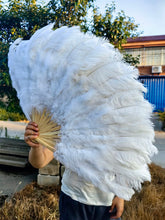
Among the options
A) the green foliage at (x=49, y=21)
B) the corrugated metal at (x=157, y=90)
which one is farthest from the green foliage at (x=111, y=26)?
the corrugated metal at (x=157, y=90)

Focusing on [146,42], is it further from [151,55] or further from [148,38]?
[151,55]

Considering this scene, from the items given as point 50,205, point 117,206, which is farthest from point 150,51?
point 117,206

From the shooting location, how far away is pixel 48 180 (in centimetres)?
276

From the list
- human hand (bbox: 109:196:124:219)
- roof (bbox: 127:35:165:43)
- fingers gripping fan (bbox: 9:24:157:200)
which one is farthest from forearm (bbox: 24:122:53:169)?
roof (bbox: 127:35:165:43)

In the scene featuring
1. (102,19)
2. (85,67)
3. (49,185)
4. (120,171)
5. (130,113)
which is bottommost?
A: (49,185)

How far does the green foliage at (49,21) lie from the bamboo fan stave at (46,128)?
4162mm

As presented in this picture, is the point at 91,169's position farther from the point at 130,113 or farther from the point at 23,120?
the point at 23,120

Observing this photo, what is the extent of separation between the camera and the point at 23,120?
25.7ft

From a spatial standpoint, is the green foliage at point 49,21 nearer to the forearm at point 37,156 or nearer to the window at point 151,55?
the forearm at point 37,156

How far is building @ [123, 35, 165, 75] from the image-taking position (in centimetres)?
1434

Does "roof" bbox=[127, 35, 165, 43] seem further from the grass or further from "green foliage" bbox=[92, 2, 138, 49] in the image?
the grass

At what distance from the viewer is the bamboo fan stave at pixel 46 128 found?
1057 mm

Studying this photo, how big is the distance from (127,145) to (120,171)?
0.42 ft

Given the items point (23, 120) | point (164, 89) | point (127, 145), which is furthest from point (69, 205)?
point (164, 89)
